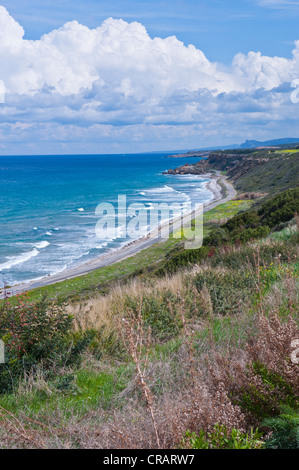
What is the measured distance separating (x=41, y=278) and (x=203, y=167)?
125 metres

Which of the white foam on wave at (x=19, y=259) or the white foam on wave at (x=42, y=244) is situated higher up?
the white foam on wave at (x=42, y=244)

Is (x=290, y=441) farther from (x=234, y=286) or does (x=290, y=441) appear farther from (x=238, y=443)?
(x=234, y=286)

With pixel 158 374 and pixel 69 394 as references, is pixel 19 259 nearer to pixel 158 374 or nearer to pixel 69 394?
pixel 69 394

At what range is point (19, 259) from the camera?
36.5 m

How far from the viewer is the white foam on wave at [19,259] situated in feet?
111

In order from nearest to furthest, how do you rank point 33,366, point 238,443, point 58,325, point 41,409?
point 238,443
point 41,409
point 33,366
point 58,325

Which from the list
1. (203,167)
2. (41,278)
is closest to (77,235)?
(41,278)

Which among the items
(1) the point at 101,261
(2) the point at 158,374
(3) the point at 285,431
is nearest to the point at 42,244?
(1) the point at 101,261

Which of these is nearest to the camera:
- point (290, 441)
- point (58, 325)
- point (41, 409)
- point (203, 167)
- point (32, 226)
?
point (290, 441)

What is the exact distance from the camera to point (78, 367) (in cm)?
493

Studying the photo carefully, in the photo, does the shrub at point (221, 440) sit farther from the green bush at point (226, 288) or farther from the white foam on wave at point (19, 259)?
the white foam on wave at point (19, 259)

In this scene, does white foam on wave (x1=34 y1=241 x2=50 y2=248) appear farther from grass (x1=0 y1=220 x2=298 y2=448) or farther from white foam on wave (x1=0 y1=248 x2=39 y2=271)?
grass (x1=0 y1=220 x2=298 y2=448)

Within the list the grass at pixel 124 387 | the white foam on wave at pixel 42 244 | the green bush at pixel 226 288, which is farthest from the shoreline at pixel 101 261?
the grass at pixel 124 387
